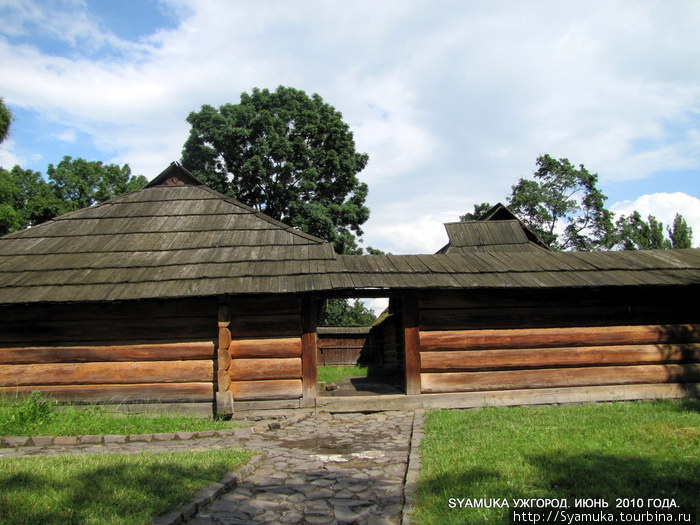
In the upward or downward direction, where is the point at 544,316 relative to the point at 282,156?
downward

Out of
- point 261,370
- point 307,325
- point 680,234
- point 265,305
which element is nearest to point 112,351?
point 261,370

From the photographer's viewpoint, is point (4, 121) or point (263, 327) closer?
point (263, 327)

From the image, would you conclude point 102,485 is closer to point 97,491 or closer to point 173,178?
point 97,491

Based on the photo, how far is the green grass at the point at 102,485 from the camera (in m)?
3.50

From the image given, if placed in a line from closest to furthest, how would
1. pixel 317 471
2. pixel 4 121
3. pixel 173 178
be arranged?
pixel 317 471
pixel 173 178
pixel 4 121

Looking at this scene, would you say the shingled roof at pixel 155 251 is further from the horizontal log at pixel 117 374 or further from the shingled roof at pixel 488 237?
the shingled roof at pixel 488 237

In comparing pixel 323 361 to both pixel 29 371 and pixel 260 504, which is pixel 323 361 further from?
pixel 260 504

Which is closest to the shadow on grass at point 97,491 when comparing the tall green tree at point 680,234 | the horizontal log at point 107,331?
the horizontal log at point 107,331

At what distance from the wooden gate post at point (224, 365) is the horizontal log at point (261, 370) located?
17cm

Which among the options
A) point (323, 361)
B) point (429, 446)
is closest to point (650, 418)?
point (429, 446)

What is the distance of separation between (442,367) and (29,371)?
7.50m

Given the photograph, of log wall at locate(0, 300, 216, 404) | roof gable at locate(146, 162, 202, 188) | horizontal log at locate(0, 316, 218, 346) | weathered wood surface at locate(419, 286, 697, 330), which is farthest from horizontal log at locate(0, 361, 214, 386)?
roof gable at locate(146, 162, 202, 188)

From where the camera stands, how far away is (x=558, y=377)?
962 centimetres

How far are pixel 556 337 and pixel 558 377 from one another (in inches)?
29.4
